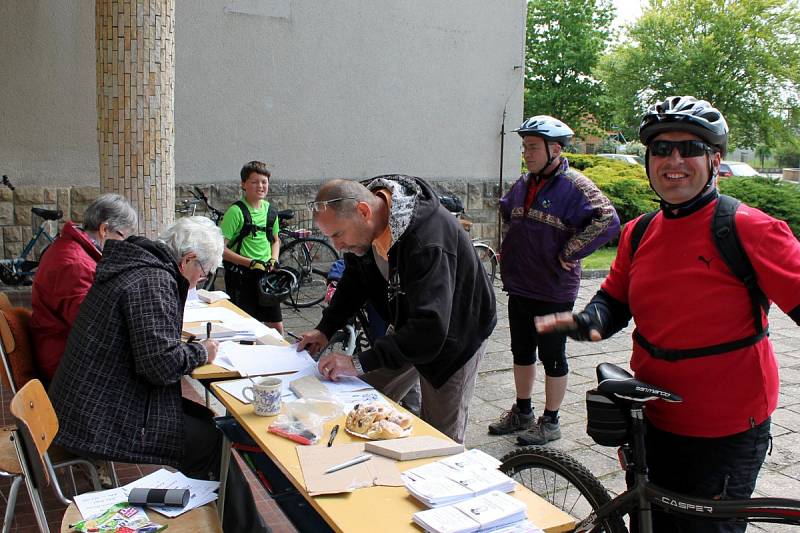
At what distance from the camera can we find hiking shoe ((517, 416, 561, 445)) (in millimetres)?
4457

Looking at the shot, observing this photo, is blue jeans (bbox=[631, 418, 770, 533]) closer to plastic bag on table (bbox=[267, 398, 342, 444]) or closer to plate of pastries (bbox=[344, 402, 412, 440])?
plate of pastries (bbox=[344, 402, 412, 440])

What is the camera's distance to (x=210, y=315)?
14.0 feet

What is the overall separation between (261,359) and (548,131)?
2129 millimetres

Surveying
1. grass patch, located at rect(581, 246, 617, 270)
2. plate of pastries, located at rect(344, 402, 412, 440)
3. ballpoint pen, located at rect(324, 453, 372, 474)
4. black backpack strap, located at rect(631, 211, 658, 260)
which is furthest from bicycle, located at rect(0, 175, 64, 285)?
grass patch, located at rect(581, 246, 617, 270)

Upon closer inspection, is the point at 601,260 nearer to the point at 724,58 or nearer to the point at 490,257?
the point at 490,257

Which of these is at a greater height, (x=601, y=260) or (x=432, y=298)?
(x=432, y=298)

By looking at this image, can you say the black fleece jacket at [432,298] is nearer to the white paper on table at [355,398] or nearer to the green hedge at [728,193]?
the white paper on table at [355,398]

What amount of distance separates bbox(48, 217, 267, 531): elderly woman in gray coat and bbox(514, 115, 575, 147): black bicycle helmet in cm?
230

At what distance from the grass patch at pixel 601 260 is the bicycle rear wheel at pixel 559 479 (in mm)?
8396

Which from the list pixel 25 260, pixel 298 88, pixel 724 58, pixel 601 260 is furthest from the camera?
pixel 724 58

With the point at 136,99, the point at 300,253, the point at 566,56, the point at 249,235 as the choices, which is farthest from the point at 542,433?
the point at 566,56

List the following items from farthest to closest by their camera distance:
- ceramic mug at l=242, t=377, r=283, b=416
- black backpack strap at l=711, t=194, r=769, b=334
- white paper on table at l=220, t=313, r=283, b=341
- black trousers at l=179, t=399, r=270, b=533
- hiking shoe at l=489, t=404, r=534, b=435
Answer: hiking shoe at l=489, t=404, r=534, b=435 < white paper on table at l=220, t=313, r=283, b=341 < black trousers at l=179, t=399, r=270, b=533 < ceramic mug at l=242, t=377, r=283, b=416 < black backpack strap at l=711, t=194, r=769, b=334

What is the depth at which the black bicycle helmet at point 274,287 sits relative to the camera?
5.40 m

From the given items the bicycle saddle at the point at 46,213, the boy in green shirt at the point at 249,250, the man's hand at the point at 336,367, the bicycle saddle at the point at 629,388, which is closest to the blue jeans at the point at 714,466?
the bicycle saddle at the point at 629,388
